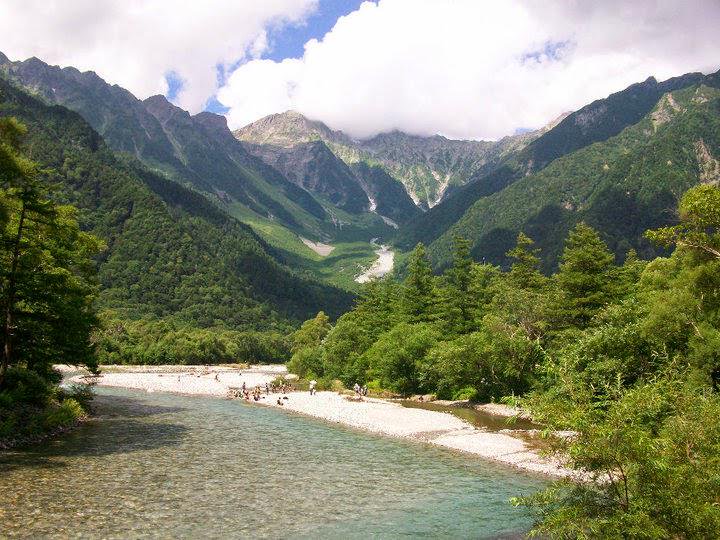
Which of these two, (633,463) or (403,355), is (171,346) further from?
(633,463)

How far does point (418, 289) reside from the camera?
83188 millimetres

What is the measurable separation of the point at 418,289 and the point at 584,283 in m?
32.7

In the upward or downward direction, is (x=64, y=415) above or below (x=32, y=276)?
below

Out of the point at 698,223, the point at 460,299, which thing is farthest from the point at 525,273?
the point at 698,223

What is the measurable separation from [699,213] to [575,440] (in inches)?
988

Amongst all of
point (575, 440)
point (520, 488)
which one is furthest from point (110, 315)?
point (575, 440)

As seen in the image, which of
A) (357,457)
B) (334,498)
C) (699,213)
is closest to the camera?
(334,498)

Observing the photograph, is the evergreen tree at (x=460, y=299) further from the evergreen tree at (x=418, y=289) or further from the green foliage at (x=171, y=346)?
the green foliage at (x=171, y=346)

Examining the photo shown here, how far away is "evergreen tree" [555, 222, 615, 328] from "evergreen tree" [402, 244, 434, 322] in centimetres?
2889

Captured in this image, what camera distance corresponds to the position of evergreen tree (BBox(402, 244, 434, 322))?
81875mm

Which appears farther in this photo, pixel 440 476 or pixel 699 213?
pixel 699 213

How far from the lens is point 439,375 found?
62.5 meters

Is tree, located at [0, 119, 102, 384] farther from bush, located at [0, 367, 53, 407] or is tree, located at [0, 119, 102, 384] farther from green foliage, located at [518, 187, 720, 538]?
green foliage, located at [518, 187, 720, 538]

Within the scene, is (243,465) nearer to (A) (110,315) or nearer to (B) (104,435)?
(B) (104,435)
